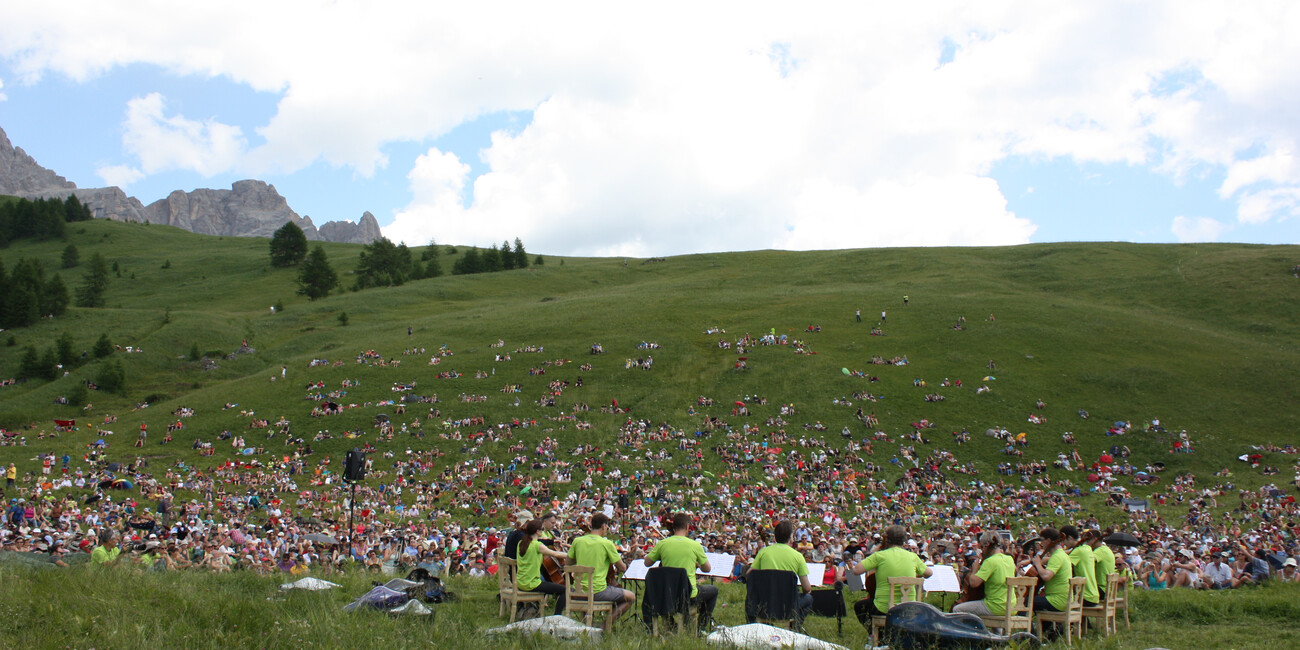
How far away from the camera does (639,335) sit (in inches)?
2452

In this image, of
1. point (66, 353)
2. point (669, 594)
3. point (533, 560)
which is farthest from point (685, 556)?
point (66, 353)

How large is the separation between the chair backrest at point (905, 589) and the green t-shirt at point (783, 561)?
3.30 feet

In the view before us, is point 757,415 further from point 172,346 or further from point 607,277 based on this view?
point 607,277

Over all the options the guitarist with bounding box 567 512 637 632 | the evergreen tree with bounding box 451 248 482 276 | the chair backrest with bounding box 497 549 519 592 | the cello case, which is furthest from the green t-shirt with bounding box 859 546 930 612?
the evergreen tree with bounding box 451 248 482 276

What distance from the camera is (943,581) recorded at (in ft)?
34.5

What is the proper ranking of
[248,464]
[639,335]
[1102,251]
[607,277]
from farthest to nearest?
[607,277] → [1102,251] → [639,335] → [248,464]

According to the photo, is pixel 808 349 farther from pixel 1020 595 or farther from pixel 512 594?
pixel 512 594

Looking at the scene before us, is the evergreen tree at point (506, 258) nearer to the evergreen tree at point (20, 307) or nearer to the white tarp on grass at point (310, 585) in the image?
the evergreen tree at point (20, 307)

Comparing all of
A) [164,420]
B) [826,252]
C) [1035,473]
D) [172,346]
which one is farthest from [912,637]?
[826,252]

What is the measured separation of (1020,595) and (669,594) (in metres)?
4.42

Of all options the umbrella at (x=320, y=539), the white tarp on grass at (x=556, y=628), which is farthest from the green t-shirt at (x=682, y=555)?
the umbrella at (x=320, y=539)

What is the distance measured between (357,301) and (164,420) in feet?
129

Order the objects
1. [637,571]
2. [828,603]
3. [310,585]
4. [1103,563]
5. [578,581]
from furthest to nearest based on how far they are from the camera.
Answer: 1. [637,571]
2. [310,585]
3. [828,603]
4. [1103,563]
5. [578,581]

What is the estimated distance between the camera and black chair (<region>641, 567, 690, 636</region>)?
859 cm
